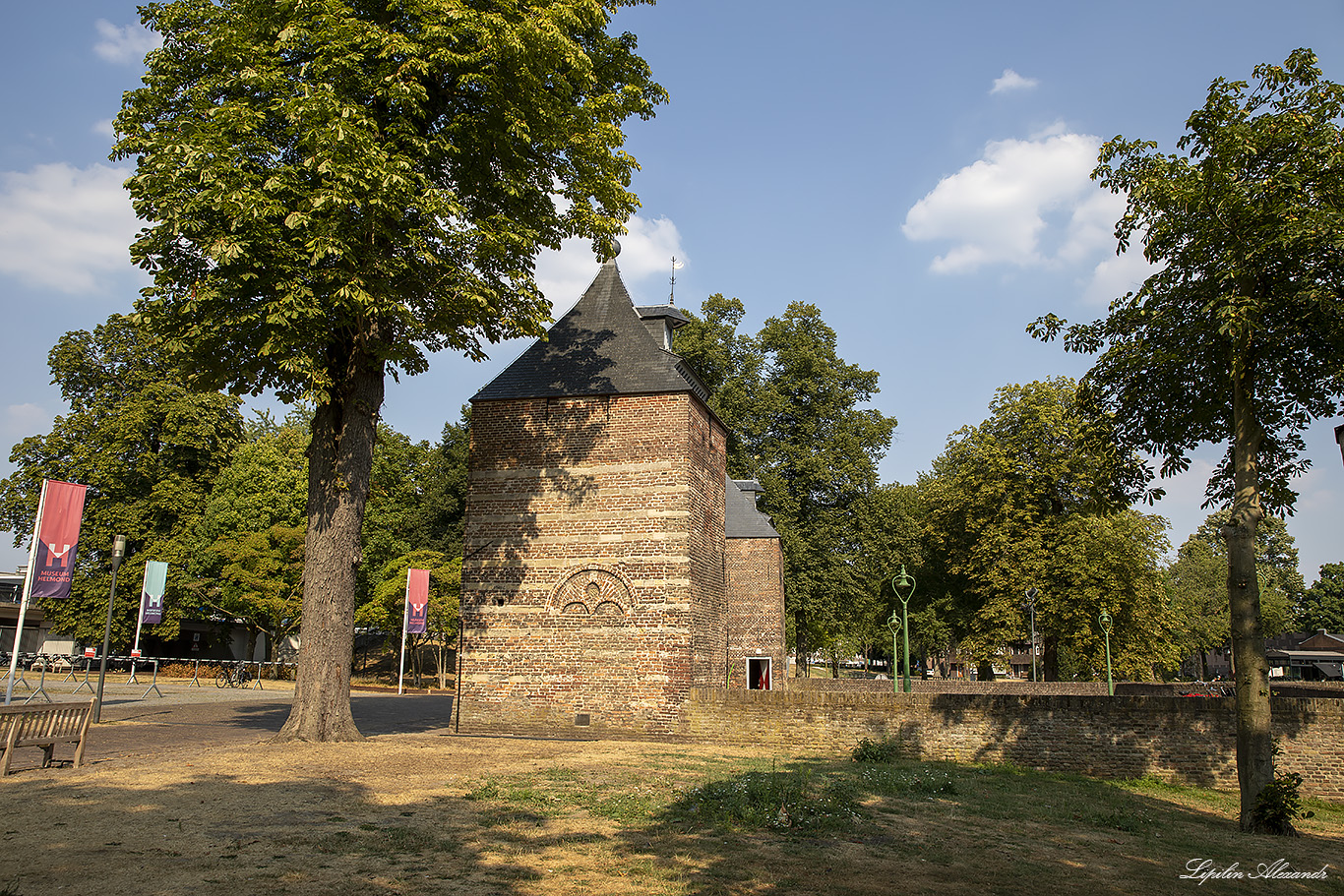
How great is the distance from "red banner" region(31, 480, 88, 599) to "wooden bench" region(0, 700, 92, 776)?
7783mm

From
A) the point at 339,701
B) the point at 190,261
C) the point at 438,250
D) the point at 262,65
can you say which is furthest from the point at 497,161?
the point at 339,701

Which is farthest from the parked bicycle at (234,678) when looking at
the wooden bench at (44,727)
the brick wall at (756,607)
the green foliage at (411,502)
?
the wooden bench at (44,727)

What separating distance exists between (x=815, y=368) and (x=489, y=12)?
25.3 m

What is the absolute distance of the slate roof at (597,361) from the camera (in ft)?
58.0

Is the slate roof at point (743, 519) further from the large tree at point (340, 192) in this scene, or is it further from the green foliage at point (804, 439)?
the large tree at point (340, 192)

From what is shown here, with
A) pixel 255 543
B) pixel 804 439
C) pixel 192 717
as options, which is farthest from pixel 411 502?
pixel 192 717

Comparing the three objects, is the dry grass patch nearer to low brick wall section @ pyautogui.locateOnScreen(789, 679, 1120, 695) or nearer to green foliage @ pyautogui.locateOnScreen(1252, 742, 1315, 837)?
green foliage @ pyautogui.locateOnScreen(1252, 742, 1315, 837)

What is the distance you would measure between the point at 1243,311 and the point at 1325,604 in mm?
71025

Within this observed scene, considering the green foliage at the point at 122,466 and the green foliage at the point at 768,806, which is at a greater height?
the green foliage at the point at 122,466

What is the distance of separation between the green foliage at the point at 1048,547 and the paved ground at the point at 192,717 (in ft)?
75.1

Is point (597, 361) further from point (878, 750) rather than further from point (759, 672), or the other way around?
point (759, 672)

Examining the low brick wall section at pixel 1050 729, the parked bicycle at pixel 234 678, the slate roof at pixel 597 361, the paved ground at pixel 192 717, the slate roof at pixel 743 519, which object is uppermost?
the slate roof at pixel 597 361

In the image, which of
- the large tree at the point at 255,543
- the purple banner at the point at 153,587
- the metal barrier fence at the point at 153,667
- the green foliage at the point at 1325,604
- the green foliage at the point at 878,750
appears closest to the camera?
the green foliage at the point at 878,750

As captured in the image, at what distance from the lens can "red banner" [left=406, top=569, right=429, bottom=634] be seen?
90.7 ft
